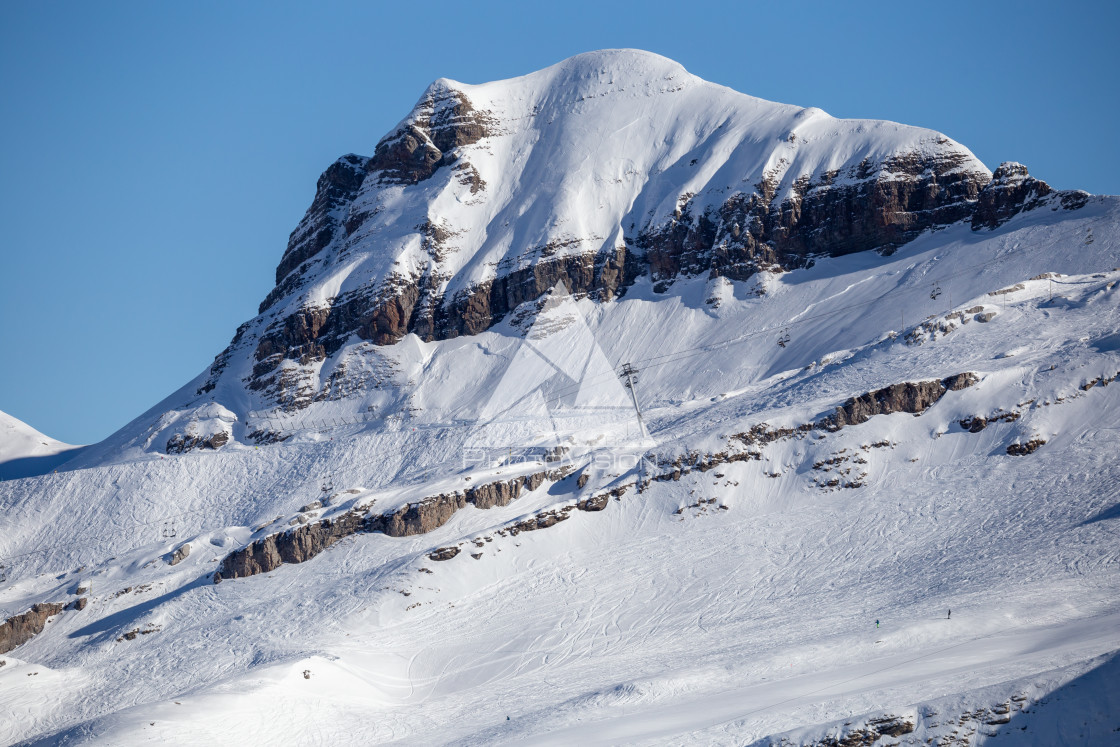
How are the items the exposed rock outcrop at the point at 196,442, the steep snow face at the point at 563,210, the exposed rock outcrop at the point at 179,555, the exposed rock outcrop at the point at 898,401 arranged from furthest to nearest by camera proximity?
the steep snow face at the point at 563,210
the exposed rock outcrop at the point at 196,442
the exposed rock outcrop at the point at 179,555
the exposed rock outcrop at the point at 898,401

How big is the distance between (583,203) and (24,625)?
70762mm

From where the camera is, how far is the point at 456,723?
48.0 m

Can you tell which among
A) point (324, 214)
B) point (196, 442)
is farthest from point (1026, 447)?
point (324, 214)

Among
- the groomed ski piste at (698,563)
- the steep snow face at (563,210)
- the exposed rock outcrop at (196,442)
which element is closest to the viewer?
the groomed ski piste at (698,563)

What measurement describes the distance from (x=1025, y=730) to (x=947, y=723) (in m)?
2.27

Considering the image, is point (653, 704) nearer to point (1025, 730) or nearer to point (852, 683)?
point (852, 683)

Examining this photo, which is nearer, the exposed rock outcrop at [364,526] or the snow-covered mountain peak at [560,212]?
the exposed rock outcrop at [364,526]

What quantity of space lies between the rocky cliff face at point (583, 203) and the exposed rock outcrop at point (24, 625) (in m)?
40.1

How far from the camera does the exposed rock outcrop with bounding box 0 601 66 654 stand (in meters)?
69.8

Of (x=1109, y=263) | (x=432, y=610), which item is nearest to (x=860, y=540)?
(x=432, y=610)

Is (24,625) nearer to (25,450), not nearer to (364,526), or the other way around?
(364,526)

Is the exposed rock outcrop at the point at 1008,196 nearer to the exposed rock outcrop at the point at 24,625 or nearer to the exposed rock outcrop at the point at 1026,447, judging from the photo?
the exposed rock outcrop at the point at 1026,447

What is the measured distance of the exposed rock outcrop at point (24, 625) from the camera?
6981 centimetres

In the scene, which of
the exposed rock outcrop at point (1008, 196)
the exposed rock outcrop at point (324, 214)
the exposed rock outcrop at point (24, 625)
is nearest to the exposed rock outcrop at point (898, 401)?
the exposed rock outcrop at point (1008, 196)
